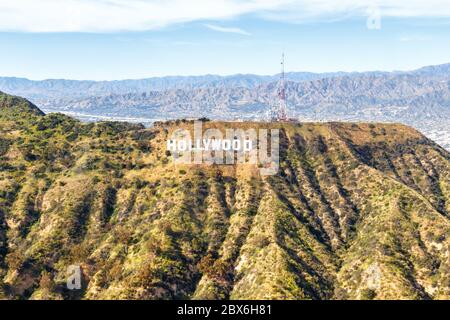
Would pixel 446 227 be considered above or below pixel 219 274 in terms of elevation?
above

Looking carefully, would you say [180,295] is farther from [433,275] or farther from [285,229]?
[433,275]

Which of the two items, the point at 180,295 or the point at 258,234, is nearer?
the point at 180,295

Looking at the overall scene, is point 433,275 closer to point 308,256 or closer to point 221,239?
point 308,256

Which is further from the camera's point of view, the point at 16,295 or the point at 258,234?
the point at 258,234
